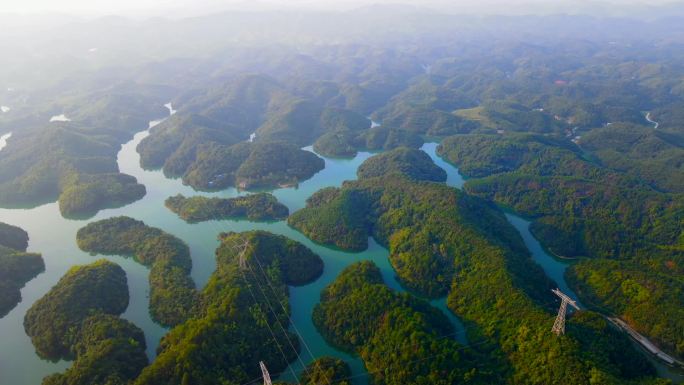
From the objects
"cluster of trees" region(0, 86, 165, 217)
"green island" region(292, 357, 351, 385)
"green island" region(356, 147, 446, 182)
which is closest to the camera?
"green island" region(292, 357, 351, 385)

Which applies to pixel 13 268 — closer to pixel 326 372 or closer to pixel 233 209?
pixel 233 209

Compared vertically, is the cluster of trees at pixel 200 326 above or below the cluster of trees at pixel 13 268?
above

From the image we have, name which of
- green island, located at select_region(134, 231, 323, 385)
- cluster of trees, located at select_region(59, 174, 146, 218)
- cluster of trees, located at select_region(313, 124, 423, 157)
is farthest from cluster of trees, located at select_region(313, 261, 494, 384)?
cluster of trees, located at select_region(313, 124, 423, 157)

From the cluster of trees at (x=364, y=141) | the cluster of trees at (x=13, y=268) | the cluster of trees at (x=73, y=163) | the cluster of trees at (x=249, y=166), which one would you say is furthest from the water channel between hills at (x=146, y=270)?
the cluster of trees at (x=364, y=141)

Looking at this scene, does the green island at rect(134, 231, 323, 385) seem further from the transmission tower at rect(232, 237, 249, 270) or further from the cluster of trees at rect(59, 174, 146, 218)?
the cluster of trees at rect(59, 174, 146, 218)

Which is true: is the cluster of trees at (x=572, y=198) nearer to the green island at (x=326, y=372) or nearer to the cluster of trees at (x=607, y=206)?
the cluster of trees at (x=607, y=206)

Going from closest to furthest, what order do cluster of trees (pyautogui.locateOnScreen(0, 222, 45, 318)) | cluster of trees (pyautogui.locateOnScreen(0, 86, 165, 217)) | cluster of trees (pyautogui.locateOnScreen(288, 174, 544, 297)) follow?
1. cluster of trees (pyautogui.locateOnScreen(0, 222, 45, 318))
2. cluster of trees (pyautogui.locateOnScreen(288, 174, 544, 297))
3. cluster of trees (pyautogui.locateOnScreen(0, 86, 165, 217))

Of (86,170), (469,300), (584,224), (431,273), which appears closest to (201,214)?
(86,170)
